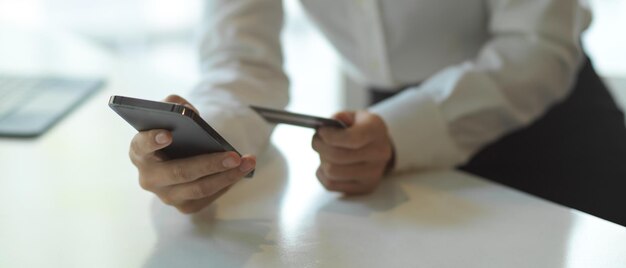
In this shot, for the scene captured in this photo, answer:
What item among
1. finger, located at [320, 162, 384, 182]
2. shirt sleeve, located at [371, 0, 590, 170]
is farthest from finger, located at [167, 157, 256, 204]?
shirt sleeve, located at [371, 0, 590, 170]

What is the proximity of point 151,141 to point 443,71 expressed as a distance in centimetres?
41

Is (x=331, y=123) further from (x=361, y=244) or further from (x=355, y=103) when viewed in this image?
(x=355, y=103)

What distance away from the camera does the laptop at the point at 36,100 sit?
0.89 m

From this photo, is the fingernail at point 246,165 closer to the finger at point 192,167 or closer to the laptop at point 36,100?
the finger at point 192,167

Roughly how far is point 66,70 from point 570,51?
71 centimetres

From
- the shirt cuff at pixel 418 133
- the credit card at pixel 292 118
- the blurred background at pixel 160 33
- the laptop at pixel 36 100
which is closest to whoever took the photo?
the credit card at pixel 292 118

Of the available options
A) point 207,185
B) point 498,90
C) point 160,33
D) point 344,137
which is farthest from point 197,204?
point 160,33

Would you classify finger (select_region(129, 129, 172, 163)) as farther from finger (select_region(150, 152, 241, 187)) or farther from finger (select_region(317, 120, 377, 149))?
finger (select_region(317, 120, 377, 149))

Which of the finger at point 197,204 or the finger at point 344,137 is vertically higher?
the finger at point 344,137

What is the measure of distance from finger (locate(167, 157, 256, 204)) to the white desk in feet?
0.11

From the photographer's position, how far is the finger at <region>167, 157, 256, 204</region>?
603 mm

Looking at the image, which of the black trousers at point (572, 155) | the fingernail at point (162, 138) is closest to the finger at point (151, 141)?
the fingernail at point (162, 138)

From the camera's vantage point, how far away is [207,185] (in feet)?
2.02

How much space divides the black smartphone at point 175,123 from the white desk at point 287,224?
0.08 m
